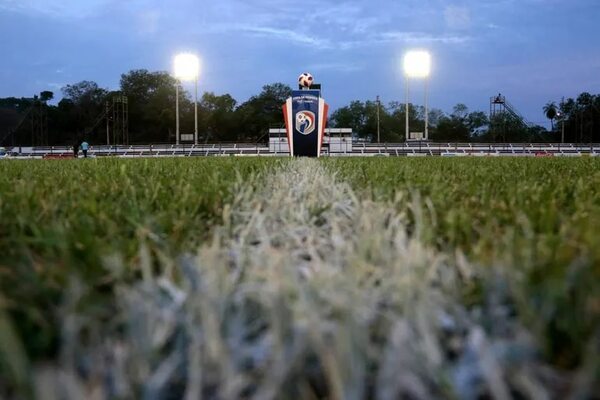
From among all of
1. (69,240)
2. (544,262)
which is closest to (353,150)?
(69,240)

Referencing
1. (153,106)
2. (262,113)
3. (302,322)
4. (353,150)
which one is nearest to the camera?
(302,322)

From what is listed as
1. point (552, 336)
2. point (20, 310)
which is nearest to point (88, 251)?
point (20, 310)

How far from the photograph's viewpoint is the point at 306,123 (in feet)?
57.8

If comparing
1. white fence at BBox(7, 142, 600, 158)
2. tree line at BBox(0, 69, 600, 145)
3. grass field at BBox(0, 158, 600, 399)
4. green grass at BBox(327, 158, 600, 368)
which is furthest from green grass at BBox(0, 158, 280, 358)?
tree line at BBox(0, 69, 600, 145)

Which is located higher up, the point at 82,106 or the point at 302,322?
the point at 82,106

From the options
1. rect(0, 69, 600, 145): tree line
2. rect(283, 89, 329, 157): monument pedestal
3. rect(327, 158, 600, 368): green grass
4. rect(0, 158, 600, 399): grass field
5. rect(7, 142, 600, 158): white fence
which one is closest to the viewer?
rect(0, 158, 600, 399): grass field

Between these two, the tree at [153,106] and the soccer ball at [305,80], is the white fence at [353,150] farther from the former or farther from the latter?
the tree at [153,106]

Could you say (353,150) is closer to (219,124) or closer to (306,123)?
(306,123)

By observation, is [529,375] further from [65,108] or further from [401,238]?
[65,108]

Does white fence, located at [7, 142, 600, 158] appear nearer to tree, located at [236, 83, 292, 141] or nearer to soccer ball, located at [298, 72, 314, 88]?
soccer ball, located at [298, 72, 314, 88]

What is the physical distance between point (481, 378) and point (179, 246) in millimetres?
1017

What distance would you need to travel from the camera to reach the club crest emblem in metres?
17.6

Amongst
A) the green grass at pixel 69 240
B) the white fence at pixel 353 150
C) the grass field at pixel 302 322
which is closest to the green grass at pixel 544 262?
the grass field at pixel 302 322

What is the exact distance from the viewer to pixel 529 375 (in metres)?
0.76
